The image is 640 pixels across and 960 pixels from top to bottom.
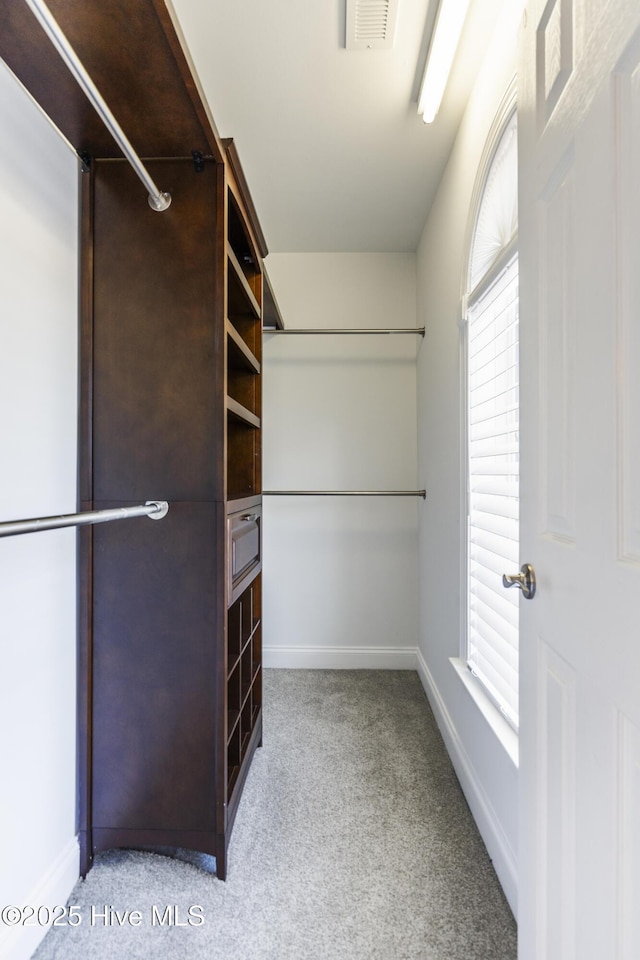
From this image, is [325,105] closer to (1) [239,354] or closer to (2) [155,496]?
Answer: (1) [239,354]

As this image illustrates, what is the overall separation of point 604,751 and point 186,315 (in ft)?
4.38

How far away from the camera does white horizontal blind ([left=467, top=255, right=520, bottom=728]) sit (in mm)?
1459

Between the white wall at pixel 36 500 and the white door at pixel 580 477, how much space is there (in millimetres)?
1073

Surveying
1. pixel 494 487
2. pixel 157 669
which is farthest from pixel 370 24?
pixel 157 669

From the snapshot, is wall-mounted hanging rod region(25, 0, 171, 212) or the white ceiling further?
the white ceiling

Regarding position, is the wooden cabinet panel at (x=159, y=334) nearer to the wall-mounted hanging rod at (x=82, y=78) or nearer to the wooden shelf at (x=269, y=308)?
the wall-mounted hanging rod at (x=82, y=78)

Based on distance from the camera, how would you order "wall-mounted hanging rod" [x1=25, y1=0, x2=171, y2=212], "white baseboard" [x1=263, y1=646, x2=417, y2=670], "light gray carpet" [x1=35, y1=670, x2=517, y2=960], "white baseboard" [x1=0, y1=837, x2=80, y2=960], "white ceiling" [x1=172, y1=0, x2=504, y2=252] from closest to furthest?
"wall-mounted hanging rod" [x1=25, y1=0, x2=171, y2=212]
"white baseboard" [x1=0, y1=837, x2=80, y2=960]
"light gray carpet" [x1=35, y1=670, x2=517, y2=960]
"white ceiling" [x1=172, y1=0, x2=504, y2=252]
"white baseboard" [x1=263, y1=646, x2=417, y2=670]

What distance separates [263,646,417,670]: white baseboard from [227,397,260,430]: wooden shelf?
1.55 meters

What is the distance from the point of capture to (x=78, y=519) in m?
1.01

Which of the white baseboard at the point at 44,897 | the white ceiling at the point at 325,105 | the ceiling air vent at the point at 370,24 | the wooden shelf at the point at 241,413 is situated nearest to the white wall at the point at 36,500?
the white baseboard at the point at 44,897

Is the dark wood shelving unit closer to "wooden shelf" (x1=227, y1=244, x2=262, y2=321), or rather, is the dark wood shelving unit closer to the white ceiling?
"wooden shelf" (x1=227, y1=244, x2=262, y2=321)

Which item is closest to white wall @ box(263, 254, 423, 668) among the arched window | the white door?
the arched window

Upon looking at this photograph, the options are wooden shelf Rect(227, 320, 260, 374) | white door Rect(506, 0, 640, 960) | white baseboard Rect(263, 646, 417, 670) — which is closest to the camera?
white door Rect(506, 0, 640, 960)

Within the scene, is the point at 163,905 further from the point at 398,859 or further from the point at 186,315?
the point at 186,315
